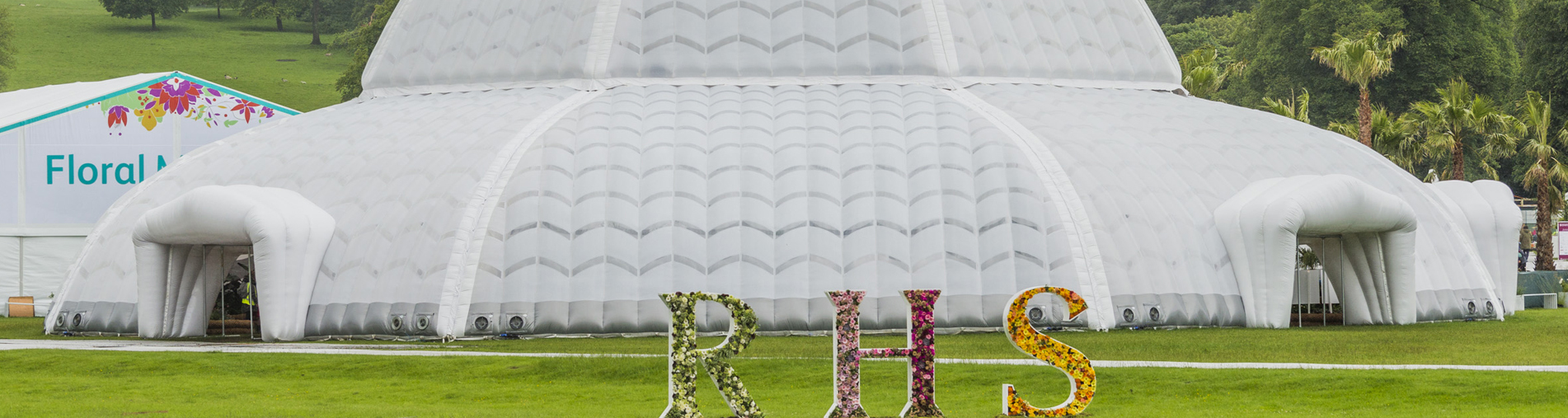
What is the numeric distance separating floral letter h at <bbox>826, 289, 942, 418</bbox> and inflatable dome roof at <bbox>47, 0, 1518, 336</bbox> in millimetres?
8682

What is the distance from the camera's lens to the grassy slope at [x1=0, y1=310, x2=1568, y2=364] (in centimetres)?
1738

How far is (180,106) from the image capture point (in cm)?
3875

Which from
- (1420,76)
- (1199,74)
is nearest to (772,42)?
(1199,74)

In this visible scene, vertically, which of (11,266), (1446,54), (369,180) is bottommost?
(11,266)

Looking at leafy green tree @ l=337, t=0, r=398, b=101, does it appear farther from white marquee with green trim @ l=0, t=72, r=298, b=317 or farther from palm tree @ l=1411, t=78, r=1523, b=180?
palm tree @ l=1411, t=78, r=1523, b=180

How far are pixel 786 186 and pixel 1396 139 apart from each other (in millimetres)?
29775

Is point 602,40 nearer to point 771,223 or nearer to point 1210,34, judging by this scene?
point 771,223

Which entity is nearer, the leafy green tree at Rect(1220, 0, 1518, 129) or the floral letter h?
the floral letter h

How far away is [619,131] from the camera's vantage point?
78.0ft

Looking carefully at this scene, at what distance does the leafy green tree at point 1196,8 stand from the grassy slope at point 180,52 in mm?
53000

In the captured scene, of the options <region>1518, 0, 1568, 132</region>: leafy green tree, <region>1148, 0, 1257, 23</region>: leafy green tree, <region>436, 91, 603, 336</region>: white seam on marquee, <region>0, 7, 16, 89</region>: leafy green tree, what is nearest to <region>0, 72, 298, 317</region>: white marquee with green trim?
→ <region>436, 91, 603, 336</region>: white seam on marquee

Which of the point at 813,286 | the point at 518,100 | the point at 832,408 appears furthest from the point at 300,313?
the point at 832,408

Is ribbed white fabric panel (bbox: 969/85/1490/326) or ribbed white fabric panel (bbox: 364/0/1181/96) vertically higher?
ribbed white fabric panel (bbox: 364/0/1181/96)

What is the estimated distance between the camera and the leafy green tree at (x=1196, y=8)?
308 feet
